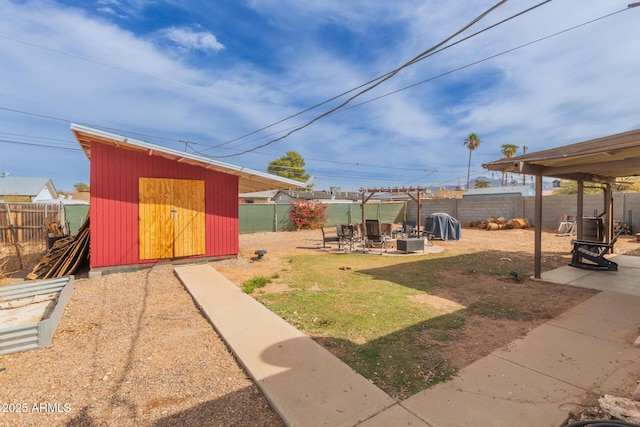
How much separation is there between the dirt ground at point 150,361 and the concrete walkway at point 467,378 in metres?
0.19

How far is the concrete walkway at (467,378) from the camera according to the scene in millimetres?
2047

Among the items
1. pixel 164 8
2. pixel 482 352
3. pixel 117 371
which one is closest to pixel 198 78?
pixel 164 8

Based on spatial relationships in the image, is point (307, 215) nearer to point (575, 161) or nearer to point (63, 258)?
point (63, 258)

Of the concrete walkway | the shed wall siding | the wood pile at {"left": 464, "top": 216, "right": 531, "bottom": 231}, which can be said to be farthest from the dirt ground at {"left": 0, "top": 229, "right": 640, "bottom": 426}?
the wood pile at {"left": 464, "top": 216, "right": 531, "bottom": 231}

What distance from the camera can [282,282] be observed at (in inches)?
238

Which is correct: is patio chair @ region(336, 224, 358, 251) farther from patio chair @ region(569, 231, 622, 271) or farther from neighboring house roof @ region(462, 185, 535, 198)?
neighboring house roof @ region(462, 185, 535, 198)

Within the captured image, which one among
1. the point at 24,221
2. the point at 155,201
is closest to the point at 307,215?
the point at 155,201

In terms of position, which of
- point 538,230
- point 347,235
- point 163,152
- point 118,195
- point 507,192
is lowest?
point 347,235

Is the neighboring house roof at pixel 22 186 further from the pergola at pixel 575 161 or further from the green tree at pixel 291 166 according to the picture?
the pergola at pixel 575 161

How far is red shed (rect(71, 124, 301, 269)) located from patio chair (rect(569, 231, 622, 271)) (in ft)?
25.6

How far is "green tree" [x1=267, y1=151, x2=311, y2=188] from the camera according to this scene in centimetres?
4109

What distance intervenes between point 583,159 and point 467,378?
19.6 ft

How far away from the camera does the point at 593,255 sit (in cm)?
684

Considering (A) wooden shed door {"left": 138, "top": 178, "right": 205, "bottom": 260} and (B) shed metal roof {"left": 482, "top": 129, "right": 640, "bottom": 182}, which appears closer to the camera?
(B) shed metal roof {"left": 482, "top": 129, "right": 640, "bottom": 182}
